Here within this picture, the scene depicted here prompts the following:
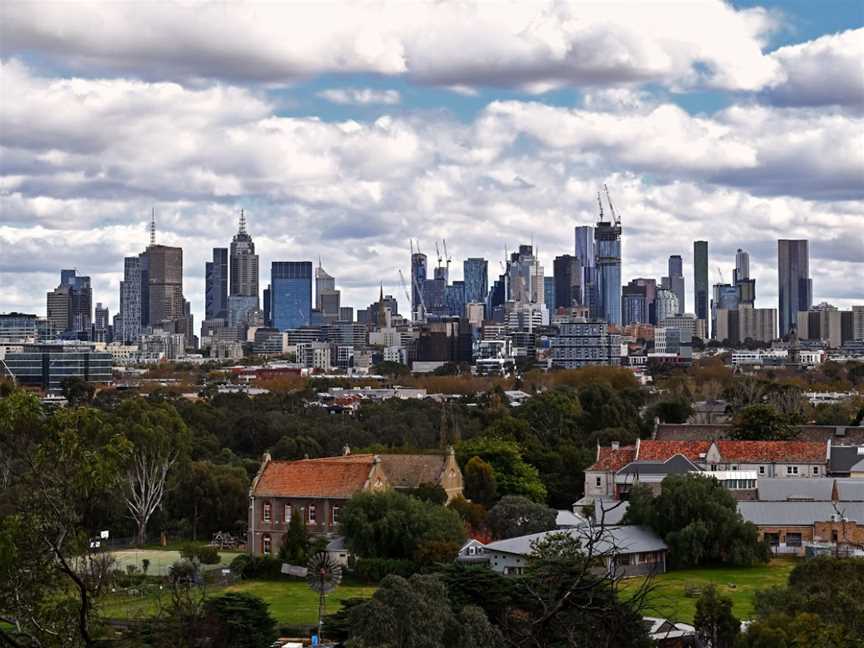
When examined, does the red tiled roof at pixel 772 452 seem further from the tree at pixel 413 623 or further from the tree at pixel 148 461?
the tree at pixel 413 623

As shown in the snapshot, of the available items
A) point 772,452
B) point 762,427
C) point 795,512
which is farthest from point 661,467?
point 762,427

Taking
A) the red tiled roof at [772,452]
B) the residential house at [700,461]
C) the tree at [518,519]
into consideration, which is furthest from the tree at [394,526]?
the red tiled roof at [772,452]

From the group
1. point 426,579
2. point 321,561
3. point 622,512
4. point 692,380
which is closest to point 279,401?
point 692,380

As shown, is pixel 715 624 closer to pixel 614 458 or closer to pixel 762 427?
pixel 614 458

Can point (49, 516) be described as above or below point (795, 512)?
above

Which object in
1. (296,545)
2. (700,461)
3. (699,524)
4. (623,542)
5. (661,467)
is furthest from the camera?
(700,461)

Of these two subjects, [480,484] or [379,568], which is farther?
[480,484]

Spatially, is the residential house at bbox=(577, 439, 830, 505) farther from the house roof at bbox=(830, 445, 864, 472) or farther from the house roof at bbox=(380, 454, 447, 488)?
the house roof at bbox=(380, 454, 447, 488)

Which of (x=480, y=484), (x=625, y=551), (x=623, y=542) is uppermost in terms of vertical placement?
(x=480, y=484)
